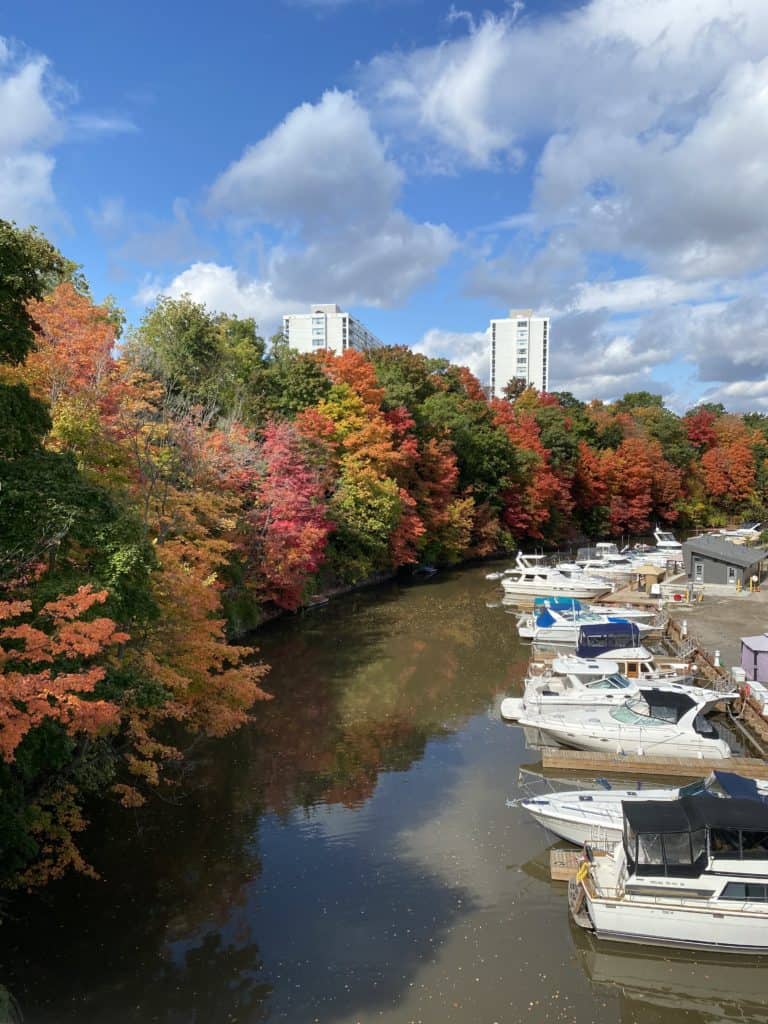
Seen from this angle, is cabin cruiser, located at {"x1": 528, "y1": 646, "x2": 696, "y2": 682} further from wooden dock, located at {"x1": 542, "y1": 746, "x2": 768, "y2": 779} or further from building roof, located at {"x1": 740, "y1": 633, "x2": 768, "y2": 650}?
wooden dock, located at {"x1": 542, "y1": 746, "x2": 768, "y2": 779}

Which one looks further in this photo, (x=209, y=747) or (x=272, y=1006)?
(x=209, y=747)

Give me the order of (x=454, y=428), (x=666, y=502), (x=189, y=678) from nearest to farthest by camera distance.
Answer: (x=189, y=678) < (x=454, y=428) < (x=666, y=502)

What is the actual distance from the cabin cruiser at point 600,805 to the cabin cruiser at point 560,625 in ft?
52.3

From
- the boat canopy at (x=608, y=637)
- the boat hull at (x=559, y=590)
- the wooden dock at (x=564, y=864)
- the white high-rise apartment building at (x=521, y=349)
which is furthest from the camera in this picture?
the white high-rise apartment building at (x=521, y=349)

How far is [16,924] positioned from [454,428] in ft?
159

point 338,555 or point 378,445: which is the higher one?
point 378,445

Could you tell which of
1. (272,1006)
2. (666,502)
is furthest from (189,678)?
(666,502)

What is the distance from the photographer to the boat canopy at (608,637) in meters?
27.7

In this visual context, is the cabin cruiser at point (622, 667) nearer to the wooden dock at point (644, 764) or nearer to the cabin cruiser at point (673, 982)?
the wooden dock at point (644, 764)

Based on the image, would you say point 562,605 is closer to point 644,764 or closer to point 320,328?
point 644,764

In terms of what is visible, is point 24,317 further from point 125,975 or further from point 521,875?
point 521,875

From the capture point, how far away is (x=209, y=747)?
19.9m

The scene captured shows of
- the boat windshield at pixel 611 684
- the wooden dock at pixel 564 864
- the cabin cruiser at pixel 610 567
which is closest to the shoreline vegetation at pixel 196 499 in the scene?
the wooden dock at pixel 564 864

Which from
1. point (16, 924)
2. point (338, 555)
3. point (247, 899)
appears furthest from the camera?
point (338, 555)
